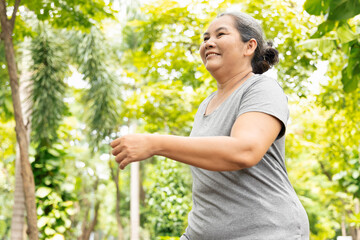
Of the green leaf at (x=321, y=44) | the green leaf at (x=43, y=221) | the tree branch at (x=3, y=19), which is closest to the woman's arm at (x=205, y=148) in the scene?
the green leaf at (x=321, y=44)

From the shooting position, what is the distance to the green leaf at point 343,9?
2.83 m

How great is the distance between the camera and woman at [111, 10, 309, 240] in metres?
1.29

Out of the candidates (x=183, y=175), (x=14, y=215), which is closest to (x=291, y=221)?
(x=14, y=215)

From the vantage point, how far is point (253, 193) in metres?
1.47

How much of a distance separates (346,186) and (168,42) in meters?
6.58

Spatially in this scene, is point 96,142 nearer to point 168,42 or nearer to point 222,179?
point 168,42

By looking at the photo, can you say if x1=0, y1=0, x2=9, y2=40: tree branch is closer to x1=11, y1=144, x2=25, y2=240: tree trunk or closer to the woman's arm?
x1=11, y1=144, x2=25, y2=240: tree trunk

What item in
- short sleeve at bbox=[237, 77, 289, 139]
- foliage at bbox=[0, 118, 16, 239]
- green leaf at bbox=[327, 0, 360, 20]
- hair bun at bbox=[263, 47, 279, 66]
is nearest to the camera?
short sleeve at bbox=[237, 77, 289, 139]

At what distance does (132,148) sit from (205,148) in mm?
212

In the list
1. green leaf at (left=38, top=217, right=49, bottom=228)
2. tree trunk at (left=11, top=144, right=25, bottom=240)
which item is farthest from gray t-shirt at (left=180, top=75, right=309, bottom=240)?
green leaf at (left=38, top=217, right=49, bottom=228)

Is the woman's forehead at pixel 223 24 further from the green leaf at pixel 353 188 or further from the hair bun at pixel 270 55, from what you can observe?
the green leaf at pixel 353 188

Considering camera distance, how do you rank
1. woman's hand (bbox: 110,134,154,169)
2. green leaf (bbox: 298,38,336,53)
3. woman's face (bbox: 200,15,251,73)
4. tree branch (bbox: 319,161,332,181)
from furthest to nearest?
tree branch (bbox: 319,161,332,181) < green leaf (bbox: 298,38,336,53) < woman's face (bbox: 200,15,251,73) < woman's hand (bbox: 110,134,154,169)

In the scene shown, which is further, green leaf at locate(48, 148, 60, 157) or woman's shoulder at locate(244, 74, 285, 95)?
green leaf at locate(48, 148, 60, 157)

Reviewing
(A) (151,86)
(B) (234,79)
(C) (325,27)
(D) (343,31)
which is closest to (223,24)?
(B) (234,79)
